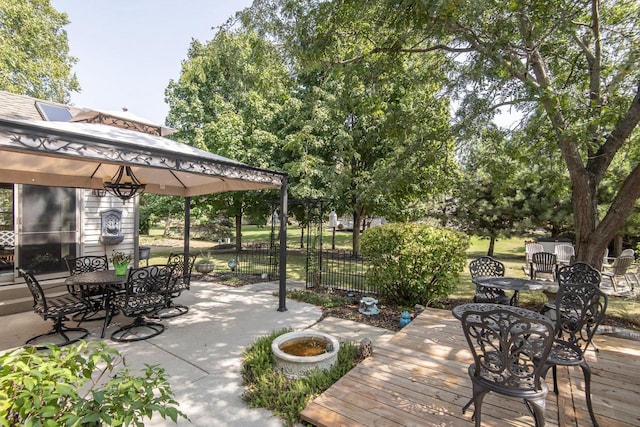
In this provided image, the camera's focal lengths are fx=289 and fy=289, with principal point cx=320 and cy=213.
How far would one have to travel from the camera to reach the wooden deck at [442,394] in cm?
251

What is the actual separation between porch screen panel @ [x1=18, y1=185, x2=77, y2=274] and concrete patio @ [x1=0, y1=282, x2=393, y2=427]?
4.05ft

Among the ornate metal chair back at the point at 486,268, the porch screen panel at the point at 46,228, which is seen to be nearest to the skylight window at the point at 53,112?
the porch screen panel at the point at 46,228

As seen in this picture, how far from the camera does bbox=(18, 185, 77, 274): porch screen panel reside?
614 centimetres

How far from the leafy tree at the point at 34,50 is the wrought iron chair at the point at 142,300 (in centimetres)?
1664

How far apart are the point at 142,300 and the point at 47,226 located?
3.74 metres

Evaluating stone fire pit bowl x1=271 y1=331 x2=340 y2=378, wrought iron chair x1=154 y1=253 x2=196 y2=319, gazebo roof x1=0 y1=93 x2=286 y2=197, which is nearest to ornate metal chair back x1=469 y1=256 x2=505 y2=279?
stone fire pit bowl x1=271 y1=331 x2=340 y2=378

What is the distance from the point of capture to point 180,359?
388 cm

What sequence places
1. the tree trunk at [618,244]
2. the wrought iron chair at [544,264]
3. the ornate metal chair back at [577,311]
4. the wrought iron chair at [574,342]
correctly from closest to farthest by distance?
1. the wrought iron chair at [574,342]
2. the ornate metal chair back at [577,311]
3. the wrought iron chair at [544,264]
4. the tree trunk at [618,244]

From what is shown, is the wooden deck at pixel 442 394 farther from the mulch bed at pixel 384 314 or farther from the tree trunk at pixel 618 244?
the tree trunk at pixel 618 244

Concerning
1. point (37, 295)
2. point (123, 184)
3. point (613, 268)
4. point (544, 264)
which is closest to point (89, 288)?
point (37, 295)

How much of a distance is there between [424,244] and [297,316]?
2953 millimetres

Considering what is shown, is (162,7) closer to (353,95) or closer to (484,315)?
(353,95)

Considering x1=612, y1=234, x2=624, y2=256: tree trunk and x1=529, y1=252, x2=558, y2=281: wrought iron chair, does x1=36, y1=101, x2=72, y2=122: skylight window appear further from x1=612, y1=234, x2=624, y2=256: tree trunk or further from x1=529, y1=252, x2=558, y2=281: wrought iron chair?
x1=612, y1=234, x2=624, y2=256: tree trunk

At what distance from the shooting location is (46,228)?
638 cm
